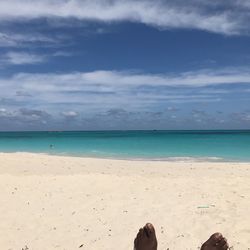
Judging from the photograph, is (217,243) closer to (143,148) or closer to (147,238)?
(147,238)

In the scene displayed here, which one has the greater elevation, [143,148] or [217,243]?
[143,148]

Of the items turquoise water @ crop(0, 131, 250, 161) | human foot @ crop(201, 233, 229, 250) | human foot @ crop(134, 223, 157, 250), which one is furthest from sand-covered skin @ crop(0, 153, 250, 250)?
turquoise water @ crop(0, 131, 250, 161)

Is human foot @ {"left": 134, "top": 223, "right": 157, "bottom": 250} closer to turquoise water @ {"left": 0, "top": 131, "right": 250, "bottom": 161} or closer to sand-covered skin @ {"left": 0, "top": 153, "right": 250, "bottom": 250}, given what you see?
sand-covered skin @ {"left": 0, "top": 153, "right": 250, "bottom": 250}

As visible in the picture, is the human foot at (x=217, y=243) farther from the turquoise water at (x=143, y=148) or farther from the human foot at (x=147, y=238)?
the turquoise water at (x=143, y=148)

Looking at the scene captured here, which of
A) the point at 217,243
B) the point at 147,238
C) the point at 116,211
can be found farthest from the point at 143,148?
the point at 217,243

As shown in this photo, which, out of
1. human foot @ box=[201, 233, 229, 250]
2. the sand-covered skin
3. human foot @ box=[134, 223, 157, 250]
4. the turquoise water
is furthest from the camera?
the turquoise water

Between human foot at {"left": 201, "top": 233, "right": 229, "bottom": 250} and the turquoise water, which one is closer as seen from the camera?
human foot at {"left": 201, "top": 233, "right": 229, "bottom": 250}

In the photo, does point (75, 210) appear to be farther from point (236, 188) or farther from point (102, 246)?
point (236, 188)

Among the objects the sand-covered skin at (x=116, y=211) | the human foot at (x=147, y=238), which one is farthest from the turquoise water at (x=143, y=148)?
the human foot at (x=147, y=238)

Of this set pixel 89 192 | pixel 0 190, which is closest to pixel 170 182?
pixel 89 192
